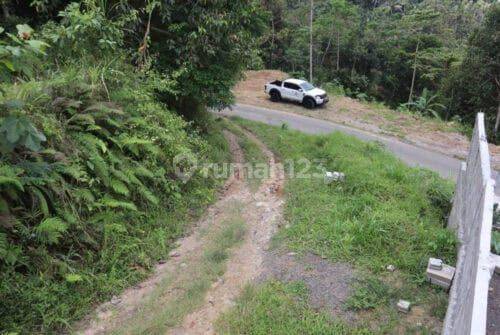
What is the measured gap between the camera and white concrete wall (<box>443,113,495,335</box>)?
11.9 ft

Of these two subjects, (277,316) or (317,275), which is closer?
(277,316)

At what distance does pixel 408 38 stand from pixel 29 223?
31.6 metres

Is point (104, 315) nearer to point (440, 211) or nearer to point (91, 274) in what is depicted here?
point (91, 274)

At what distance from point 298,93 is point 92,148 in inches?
678

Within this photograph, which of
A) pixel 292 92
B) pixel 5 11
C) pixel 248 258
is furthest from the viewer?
pixel 292 92

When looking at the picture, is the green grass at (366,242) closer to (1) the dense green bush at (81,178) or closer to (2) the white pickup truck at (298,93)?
(1) the dense green bush at (81,178)

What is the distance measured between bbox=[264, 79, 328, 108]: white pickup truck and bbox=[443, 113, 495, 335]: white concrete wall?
13.9m

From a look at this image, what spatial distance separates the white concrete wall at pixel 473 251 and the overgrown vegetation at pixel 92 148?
5050 mm

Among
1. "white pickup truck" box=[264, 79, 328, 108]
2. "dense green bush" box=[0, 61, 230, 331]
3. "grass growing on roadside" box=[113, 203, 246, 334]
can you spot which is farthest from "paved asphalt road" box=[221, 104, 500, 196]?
"grass growing on roadside" box=[113, 203, 246, 334]

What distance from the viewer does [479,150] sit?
7555 millimetres

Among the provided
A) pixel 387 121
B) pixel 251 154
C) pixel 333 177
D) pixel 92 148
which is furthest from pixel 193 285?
pixel 387 121

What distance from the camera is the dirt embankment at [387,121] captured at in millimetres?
18047

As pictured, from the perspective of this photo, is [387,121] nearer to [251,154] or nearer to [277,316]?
[251,154]

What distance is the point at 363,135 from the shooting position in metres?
19.2
